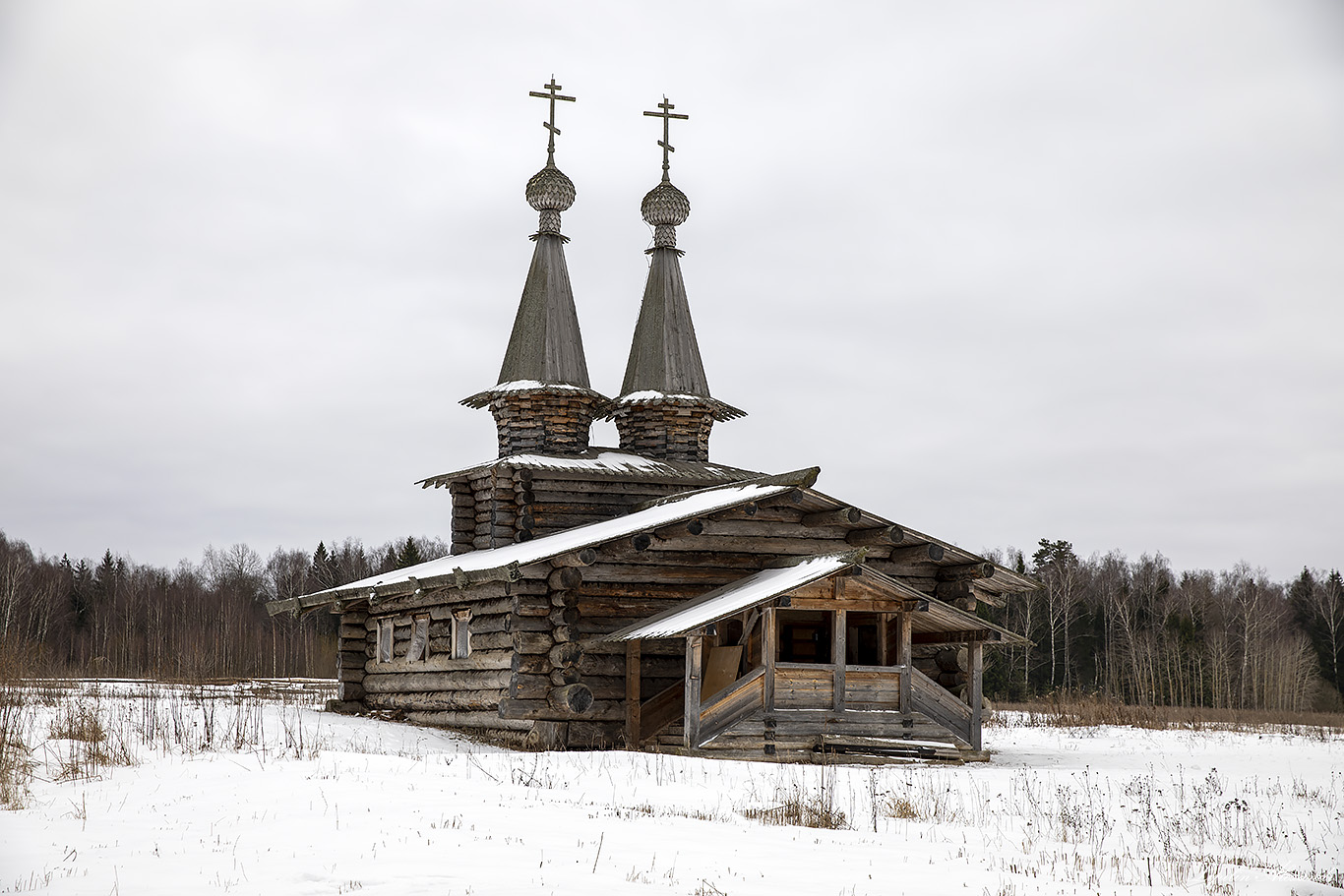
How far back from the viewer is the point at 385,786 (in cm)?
1120

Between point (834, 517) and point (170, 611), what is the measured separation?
59147 millimetres

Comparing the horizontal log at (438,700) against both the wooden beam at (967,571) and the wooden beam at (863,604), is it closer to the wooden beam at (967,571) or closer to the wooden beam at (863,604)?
the wooden beam at (863,604)

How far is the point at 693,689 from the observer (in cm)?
1739

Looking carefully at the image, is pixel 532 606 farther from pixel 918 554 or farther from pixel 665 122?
pixel 665 122

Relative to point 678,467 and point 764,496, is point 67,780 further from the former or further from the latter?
point 678,467

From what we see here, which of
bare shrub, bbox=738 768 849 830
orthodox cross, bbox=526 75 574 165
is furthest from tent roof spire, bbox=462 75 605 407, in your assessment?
bare shrub, bbox=738 768 849 830

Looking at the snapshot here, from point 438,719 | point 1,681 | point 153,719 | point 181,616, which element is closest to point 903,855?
point 1,681

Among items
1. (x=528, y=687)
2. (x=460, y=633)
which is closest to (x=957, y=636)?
(x=528, y=687)

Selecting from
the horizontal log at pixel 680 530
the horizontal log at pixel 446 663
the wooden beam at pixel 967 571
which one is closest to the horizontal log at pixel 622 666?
the horizontal log at pixel 446 663

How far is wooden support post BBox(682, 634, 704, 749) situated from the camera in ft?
56.2

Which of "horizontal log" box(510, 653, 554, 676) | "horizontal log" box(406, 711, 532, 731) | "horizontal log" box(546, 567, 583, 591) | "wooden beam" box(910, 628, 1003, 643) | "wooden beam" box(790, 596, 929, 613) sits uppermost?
"horizontal log" box(546, 567, 583, 591)

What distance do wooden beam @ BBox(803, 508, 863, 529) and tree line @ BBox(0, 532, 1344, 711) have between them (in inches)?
1044

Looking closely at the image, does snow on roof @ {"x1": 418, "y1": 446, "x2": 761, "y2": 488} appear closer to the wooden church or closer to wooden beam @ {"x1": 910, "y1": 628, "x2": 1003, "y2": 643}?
the wooden church

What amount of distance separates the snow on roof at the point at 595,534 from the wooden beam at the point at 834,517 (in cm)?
101
